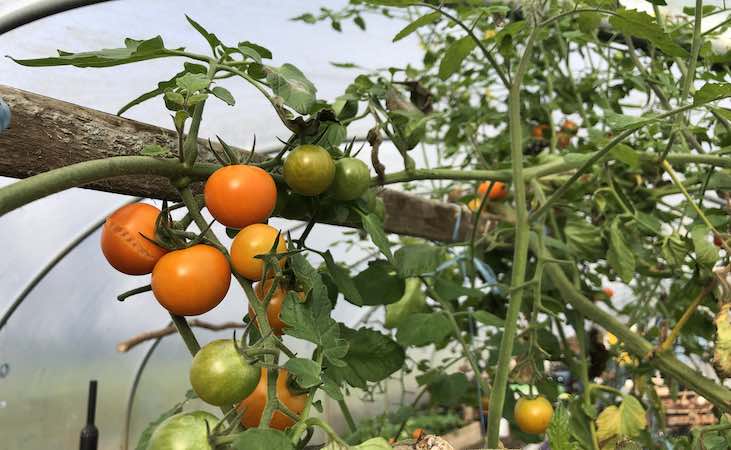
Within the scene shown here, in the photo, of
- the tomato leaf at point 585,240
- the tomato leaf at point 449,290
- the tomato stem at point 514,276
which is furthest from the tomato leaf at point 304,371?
the tomato leaf at point 585,240

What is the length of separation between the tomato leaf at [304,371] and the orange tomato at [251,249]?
0.09 meters

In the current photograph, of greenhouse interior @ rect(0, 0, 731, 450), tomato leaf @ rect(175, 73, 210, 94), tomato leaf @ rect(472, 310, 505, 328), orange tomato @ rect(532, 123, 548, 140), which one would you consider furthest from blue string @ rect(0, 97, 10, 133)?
orange tomato @ rect(532, 123, 548, 140)

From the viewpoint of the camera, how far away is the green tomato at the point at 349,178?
0.56 metres

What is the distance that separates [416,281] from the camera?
1237 mm

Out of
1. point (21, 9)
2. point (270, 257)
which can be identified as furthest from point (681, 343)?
point (21, 9)

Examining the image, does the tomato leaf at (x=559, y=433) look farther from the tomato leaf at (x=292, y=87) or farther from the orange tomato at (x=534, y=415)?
the orange tomato at (x=534, y=415)

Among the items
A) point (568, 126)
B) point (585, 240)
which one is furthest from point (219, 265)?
point (568, 126)

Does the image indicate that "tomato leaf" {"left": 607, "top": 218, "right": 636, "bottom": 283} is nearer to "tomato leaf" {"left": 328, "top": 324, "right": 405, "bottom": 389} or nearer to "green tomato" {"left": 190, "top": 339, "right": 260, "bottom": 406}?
"tomato leaf" {"left": 328, "top": 324, "right": 405, "bottom": 389}

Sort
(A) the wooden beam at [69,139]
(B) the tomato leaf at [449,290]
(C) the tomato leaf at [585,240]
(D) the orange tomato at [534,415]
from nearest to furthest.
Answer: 1. (A) the wooden beam at [69,139]
2. (D) the orange tomato at [534,415]
3. (B) the tomato leaf at [449,290]
4. (C) the tomato leaf at [585,240]

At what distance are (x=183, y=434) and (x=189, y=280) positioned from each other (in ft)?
0.37

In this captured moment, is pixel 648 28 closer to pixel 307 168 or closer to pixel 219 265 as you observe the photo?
pixel 307 168

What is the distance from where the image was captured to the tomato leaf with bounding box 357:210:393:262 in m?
0.58

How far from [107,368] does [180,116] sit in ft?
6.35

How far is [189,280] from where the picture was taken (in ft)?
1.30
